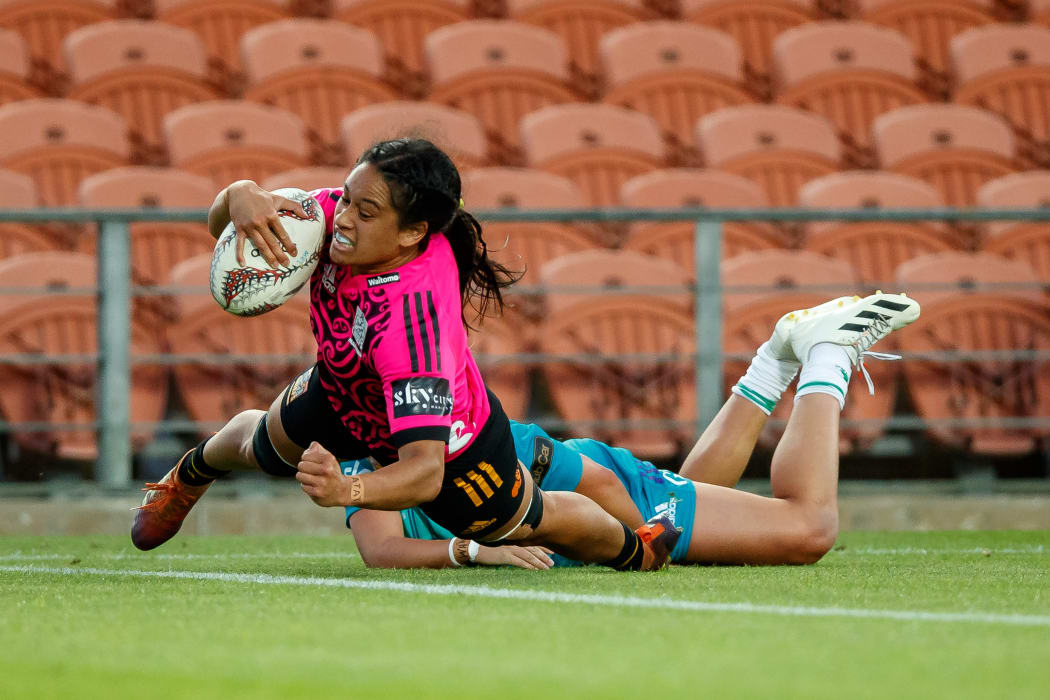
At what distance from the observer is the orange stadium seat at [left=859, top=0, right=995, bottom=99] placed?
8492mm

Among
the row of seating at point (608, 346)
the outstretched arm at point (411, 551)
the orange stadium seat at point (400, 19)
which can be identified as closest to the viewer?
the outstretched arm at point (411, 551)

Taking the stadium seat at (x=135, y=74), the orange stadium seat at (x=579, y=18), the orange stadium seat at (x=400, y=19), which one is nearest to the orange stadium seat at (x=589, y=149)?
the orange stadium seat at (x=579, y=18)

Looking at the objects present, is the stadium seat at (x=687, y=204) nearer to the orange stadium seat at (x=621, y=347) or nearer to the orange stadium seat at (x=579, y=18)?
the orange stadium seat at (x=621, y=347)

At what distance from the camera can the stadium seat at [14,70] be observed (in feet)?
24.0

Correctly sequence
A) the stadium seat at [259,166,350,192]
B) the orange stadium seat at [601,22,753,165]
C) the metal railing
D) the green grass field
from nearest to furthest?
the green grass field < the metal railing < the stadium seat at [259,166,350,192] < the orange stadium seat at [601,22,753,165]

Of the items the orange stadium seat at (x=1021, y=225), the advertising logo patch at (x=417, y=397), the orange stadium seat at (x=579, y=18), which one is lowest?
the advertising logo patch at (x=417, y=397)

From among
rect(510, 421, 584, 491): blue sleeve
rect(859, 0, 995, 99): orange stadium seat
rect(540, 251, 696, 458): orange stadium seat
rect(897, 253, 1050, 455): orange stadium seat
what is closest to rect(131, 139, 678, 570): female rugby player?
rect(510, 421, 584, 491): blue sleeve

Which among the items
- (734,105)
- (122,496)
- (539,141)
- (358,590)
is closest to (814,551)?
(358,590)

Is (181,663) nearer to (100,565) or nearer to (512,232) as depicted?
(100,565)

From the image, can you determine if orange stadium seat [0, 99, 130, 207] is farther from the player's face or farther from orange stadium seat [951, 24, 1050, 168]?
orange stadium seat [951, 24, 1050, 168]

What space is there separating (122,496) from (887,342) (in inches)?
120

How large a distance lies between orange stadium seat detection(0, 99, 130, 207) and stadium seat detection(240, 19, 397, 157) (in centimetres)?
87

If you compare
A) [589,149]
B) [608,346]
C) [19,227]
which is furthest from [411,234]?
[589,149]

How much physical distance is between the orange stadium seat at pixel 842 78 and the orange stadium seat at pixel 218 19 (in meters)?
2.92
